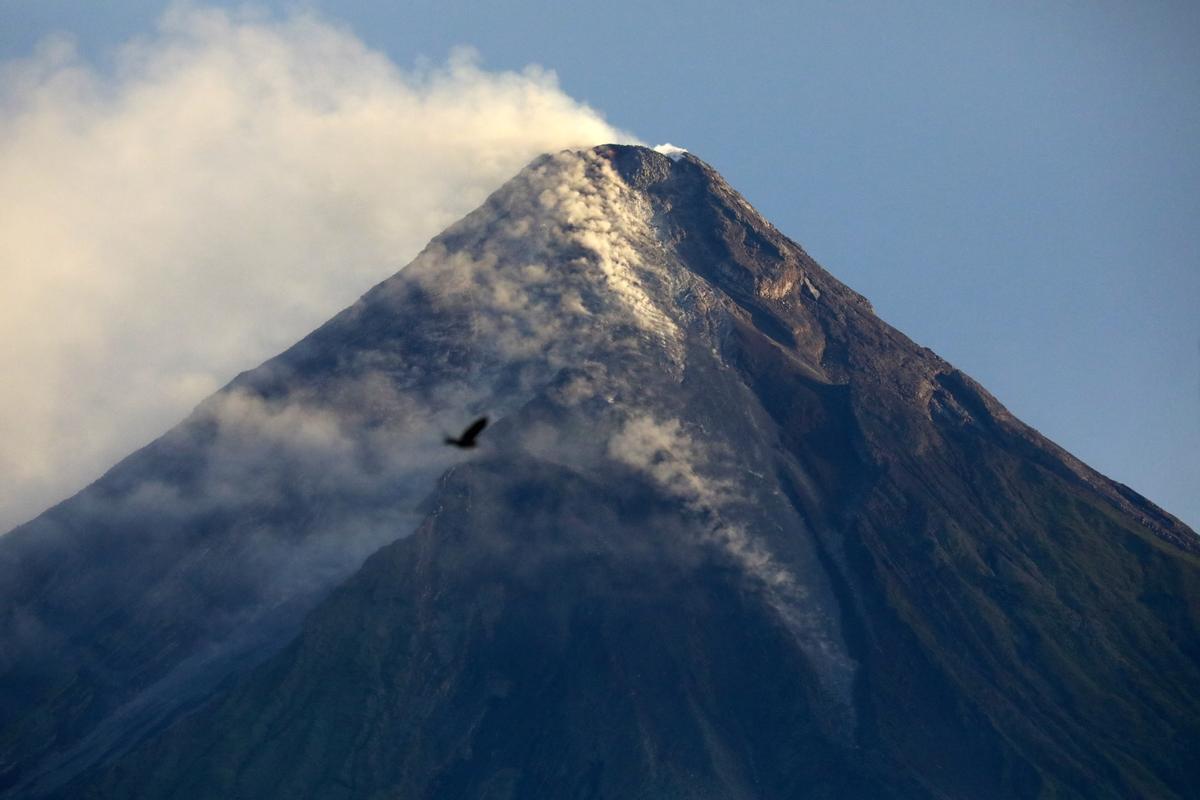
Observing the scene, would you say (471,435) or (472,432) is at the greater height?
(472,432)

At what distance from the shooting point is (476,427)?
77.0m

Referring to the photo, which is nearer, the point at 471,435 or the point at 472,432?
the point at 472,432
